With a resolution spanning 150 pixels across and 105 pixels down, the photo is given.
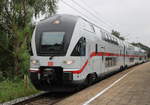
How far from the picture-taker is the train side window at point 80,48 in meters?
9.12

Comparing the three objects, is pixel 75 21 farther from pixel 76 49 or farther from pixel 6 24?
pixel 6 24

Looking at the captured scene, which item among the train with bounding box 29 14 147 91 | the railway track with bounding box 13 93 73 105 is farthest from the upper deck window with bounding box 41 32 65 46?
the railway track with bounding box 13 93 73 105

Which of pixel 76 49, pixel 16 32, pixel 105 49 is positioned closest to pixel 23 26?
pixel 16 32

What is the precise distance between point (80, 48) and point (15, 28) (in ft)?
31.8

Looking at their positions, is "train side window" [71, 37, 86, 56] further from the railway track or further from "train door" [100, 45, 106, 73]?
"train door" [100, 45, 106, 73]

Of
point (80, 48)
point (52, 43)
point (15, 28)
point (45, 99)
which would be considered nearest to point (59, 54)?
point (52, 43)

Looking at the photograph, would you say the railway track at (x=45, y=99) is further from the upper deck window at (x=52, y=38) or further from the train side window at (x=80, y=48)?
the upper deck window at (x=52, y=38)

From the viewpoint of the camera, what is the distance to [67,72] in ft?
29.0

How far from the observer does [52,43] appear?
930 centimetres

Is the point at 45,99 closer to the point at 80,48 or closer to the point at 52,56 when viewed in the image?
the point at 52,56

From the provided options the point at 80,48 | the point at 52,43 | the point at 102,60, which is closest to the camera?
the point at 52,43

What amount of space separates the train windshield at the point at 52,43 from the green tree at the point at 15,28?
25.1 feet

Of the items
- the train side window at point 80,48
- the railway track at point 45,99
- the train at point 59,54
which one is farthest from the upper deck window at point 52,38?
the railway track at point 45,99

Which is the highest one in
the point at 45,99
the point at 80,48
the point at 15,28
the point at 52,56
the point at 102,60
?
the point at 15,28
